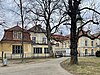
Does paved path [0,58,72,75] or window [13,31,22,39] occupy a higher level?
window [13,31,22,39]

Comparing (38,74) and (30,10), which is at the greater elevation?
(30,10)

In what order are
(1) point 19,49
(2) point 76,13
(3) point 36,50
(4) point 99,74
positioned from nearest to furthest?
(4) point 99,74, (2) point 76,13, (1) point 19,49, (3) point 36,50

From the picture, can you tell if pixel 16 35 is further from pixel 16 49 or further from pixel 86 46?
pixel 86 46

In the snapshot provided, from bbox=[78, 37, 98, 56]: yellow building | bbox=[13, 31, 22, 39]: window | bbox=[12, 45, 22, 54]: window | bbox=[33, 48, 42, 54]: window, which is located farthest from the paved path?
bbox=[78, 37, 98, 56]: yellow building

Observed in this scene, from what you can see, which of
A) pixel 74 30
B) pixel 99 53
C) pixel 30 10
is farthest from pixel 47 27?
pixel 74 30

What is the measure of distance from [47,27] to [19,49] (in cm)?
949

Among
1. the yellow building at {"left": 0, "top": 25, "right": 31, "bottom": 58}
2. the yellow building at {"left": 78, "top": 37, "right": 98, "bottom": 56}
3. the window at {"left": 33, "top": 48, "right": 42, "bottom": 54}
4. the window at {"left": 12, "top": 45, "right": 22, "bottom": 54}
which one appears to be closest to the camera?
the yellow building at {"left": 0, "top": 25, "right": 31, "bottom": 58}

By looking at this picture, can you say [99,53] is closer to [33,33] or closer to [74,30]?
[33,33]

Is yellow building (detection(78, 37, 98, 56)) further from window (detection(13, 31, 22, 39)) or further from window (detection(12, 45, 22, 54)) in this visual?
window (detection(12, 45, 22, 54))

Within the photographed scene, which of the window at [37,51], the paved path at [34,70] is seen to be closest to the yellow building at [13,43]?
the window at [37,51]

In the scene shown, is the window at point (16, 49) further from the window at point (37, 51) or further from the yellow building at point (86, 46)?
the yellow building at point (86, 46)

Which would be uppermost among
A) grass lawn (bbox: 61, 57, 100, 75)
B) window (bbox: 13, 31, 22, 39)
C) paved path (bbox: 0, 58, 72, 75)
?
window (bbox: 13, 31, 22, 39)

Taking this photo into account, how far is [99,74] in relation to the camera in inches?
626

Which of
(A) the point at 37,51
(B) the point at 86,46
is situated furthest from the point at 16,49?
(B) the point at 86,46
